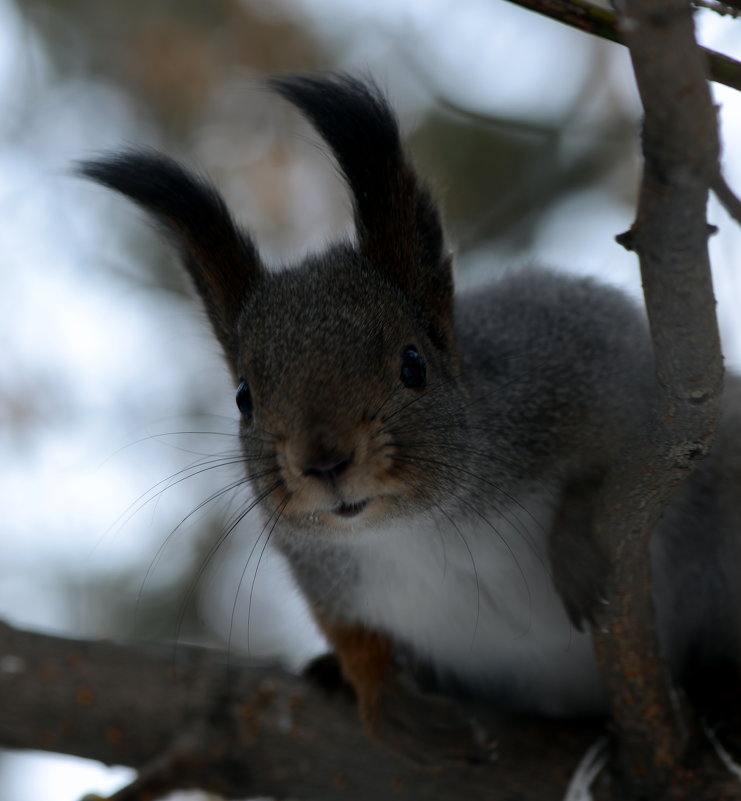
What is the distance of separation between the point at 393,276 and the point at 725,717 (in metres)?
1.62

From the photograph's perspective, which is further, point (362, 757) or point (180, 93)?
point (180, 93)

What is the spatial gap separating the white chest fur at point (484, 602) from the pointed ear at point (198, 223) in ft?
2.61

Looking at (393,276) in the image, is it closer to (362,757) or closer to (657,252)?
(657,252)

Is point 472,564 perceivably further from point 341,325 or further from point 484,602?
point 341,325

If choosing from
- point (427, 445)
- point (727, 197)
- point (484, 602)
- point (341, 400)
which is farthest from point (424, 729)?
point (727, 197)

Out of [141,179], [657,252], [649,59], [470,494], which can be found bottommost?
[470,494]

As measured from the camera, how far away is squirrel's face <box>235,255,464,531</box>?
2.48 m

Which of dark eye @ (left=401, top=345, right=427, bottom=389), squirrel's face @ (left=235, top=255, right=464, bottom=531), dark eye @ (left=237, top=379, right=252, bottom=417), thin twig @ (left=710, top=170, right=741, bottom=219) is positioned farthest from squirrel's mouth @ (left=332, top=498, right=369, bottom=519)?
thin twig @ (left=710, top=170, right=741, bottom=219)

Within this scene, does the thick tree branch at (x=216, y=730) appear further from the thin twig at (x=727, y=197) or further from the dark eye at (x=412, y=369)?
the thin twig at (x=727, y=197)

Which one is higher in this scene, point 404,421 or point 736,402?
point 736,402

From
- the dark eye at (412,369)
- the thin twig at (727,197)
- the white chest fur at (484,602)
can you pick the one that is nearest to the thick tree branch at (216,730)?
the white chest fur at (484,602)

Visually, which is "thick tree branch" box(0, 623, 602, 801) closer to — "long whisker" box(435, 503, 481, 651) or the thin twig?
"long whisker" box(435, 503, 481, 651)

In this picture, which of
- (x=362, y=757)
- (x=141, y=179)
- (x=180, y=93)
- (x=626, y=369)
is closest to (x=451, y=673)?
(x=362, y=757)

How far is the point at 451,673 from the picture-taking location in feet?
12.1
